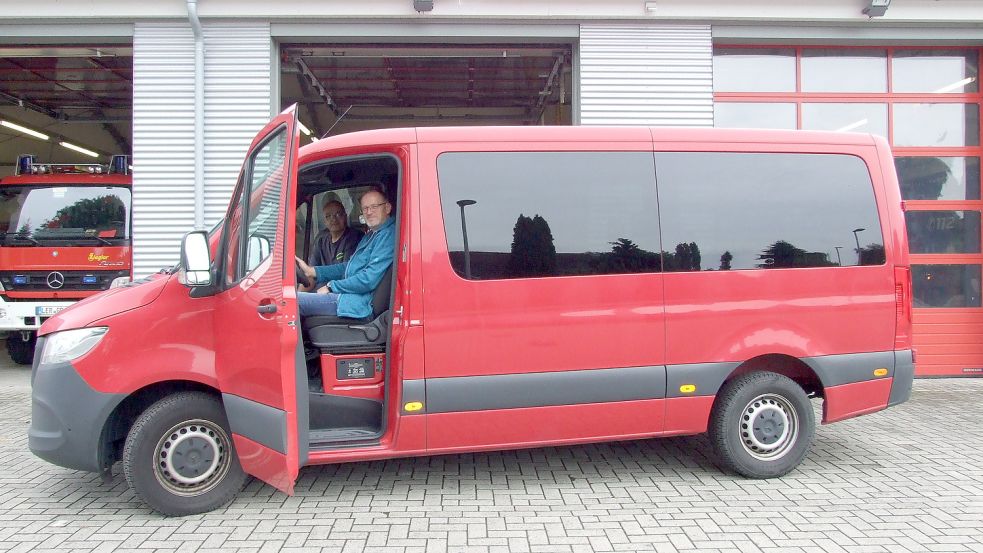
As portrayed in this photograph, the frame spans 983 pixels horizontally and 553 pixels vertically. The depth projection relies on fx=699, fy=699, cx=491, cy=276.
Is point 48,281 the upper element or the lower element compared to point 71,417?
upper

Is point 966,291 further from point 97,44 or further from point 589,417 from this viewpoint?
point 97,44

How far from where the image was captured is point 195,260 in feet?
12.6

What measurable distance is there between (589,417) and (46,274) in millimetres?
7754

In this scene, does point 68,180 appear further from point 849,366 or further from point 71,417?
Answer: point 849,366

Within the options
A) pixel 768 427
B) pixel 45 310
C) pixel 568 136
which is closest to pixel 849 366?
pixel 768 427

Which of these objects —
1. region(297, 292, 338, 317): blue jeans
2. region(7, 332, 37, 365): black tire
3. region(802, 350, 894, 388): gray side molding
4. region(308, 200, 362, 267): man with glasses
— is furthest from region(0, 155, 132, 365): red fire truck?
region(802, 350, 894, 388): gray side molding

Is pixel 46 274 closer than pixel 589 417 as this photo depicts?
No

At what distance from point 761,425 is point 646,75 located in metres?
4.73

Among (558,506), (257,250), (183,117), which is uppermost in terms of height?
(183,117)

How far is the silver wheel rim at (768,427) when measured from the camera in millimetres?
4621

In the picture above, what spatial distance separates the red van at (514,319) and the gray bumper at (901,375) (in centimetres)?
2

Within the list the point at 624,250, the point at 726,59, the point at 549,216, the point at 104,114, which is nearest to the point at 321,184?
the point at 549,216

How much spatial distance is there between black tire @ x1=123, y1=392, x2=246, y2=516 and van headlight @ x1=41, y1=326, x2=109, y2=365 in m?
0.49

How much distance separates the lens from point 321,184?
17.3 ft
